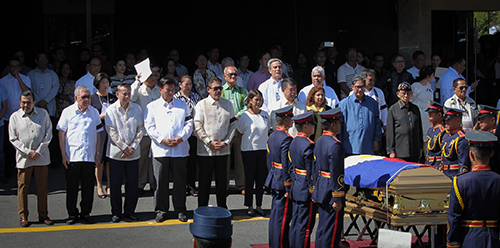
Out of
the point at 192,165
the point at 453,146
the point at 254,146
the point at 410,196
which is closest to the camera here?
the point at 410,196

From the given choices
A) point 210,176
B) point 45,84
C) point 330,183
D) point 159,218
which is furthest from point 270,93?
point 45,84

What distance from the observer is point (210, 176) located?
7887 millimetres

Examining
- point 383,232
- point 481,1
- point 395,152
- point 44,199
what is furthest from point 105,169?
point 481,1

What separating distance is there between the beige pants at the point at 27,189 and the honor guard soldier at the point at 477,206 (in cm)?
519

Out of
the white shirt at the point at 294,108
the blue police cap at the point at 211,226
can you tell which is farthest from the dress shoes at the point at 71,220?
the white shirt at the point at 294,108

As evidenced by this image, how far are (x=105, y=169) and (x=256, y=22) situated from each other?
546 centimetres

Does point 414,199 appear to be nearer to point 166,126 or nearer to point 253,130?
point 253,130

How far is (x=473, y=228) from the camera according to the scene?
14.8 feet

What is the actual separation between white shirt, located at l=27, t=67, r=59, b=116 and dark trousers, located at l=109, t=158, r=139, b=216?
3053 mm

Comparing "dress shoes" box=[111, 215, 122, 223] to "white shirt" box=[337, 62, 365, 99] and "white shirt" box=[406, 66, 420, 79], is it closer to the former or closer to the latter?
"white shirt" box=[337, 62, 365, 99]

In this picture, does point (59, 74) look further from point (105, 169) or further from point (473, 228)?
point (473, 228)

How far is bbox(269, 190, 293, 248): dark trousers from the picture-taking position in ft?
20.3

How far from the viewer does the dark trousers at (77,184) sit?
7391 millimetres

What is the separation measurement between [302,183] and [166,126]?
7.92 feet
